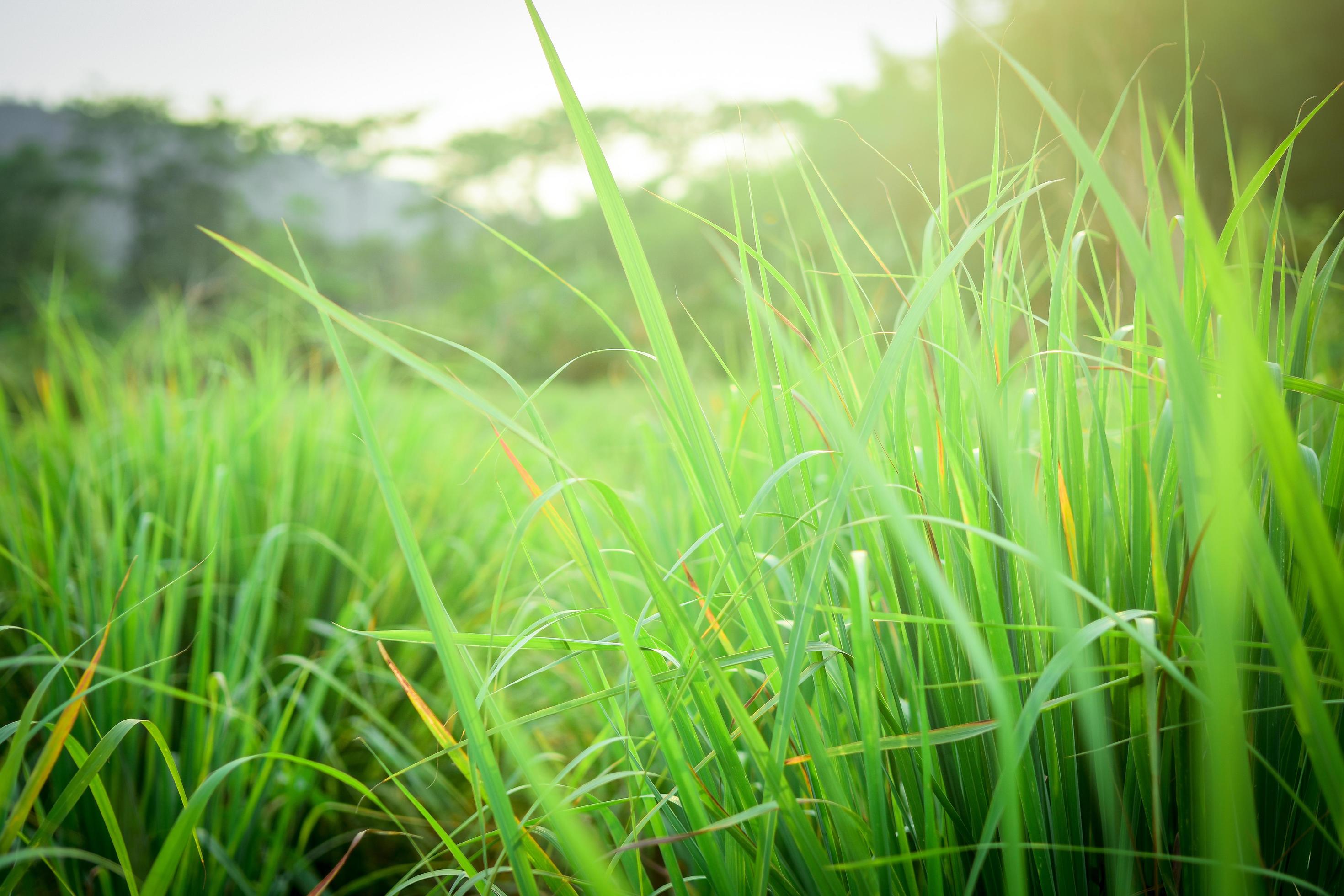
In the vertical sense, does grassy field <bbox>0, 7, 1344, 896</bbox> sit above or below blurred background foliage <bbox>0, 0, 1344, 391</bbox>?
below

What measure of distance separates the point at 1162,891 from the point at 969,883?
184mm

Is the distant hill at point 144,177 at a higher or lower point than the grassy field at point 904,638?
higher

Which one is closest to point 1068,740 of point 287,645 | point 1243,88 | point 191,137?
point 287,645

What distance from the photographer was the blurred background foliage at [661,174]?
115 centimetres

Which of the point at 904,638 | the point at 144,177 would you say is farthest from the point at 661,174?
the point at 904,638

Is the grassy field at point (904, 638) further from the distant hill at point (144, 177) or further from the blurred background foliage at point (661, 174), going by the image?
the distant hill at point (144, 177)

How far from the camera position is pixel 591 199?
8.95 m

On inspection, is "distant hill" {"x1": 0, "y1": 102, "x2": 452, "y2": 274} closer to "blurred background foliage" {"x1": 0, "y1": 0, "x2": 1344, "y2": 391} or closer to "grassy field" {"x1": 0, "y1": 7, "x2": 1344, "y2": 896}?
"blurred background foliage" {"x1": 0, "y1": 0, "x2": 1344, "y2": 391}

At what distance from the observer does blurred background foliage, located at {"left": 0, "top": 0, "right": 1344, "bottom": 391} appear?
45.2 inches

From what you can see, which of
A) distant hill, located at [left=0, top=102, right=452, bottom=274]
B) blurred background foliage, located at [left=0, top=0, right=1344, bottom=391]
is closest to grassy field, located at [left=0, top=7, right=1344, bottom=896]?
blurred background foliage, located at [left=0, top=0, right=1344, bottom=391]

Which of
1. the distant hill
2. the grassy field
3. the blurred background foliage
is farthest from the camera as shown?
the distant hill

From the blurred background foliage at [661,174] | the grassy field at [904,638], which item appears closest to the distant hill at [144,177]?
the blurred background foliage at [661,174]

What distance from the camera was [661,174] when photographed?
9.96 metres

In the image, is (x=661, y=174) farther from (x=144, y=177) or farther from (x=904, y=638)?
(x=904, y=638)
